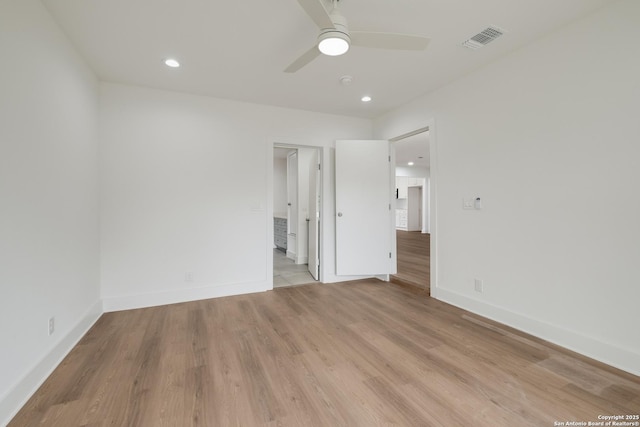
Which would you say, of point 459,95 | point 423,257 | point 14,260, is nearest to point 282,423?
point 14,260

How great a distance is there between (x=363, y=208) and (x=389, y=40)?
8.28ft

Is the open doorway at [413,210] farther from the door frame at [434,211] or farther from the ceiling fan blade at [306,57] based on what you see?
the ceiling fan blade at [306,57]

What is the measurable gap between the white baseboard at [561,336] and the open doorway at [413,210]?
708mm

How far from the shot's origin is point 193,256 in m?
3.41

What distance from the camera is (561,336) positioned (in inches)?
87.0

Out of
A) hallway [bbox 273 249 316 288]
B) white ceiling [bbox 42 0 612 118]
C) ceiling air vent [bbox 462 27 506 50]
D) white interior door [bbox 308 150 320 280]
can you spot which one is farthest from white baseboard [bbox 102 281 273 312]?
ceiling air vent [bbox 462 27 506 50]

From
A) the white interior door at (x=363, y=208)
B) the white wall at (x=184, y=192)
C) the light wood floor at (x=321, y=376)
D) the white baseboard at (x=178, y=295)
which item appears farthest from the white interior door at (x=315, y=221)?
the light wood floor at (x=321, y=376)

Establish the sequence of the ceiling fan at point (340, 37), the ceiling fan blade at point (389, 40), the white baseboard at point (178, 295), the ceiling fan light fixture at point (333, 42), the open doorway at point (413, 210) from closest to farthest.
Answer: the ceiling fan at point (340, 37) → the ceiling fan light fixture at point (333, 42) → the ceiling fan blade at point (389, 40) → the white baseboard at point (178, 295) → the open doorway at point (413, 210)

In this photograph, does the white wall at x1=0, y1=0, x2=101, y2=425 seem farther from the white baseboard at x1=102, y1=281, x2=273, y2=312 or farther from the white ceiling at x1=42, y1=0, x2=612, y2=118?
the white baseboard at x1=102, y1=281, x2=273, y2=312

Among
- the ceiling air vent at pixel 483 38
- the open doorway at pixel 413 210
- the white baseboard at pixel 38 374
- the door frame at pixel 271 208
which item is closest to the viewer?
the white baseboard at pixel 38 374

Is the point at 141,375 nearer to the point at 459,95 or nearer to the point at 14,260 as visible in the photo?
the point at 14,260

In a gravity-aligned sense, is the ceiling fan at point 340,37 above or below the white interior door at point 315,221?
above

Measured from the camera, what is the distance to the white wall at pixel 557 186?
190 cm

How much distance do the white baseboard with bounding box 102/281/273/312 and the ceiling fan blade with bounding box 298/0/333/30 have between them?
3093mm
